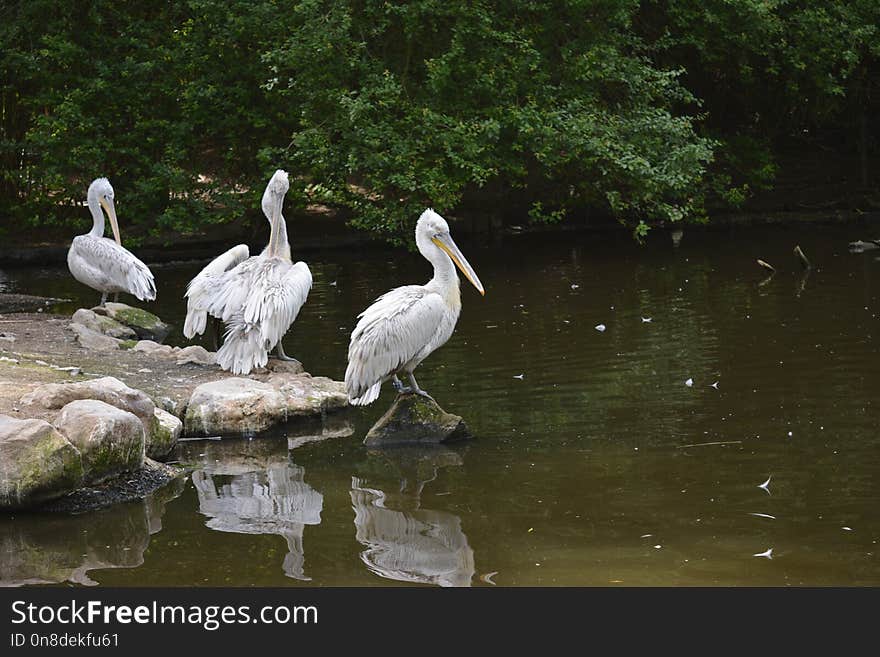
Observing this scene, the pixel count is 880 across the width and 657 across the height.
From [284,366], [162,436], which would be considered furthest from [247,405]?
[284,366]

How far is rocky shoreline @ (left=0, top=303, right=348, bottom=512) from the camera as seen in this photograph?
5.77m

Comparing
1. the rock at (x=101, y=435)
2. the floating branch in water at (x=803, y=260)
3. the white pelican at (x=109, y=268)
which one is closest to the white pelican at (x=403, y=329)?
the rock at (x=101, y=435)

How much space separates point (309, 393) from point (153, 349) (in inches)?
76.1

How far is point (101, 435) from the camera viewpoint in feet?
19.7

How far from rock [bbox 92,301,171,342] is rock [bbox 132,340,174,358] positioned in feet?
4.21

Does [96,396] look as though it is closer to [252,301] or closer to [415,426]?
[415,426]

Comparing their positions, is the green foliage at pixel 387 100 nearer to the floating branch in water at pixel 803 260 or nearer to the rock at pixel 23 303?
the floating branch in water at pixel 803 260

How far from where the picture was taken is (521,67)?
1576cm

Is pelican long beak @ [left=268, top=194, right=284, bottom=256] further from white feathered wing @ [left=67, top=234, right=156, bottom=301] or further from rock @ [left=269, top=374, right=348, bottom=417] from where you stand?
white feathered wing @ [left=67, top=234, right=156, bottom=301]

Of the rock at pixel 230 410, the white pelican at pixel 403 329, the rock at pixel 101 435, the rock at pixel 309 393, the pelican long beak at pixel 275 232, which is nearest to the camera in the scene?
the rock at pixel 101 435

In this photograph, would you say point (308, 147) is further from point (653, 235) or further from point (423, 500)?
point (423, 500)

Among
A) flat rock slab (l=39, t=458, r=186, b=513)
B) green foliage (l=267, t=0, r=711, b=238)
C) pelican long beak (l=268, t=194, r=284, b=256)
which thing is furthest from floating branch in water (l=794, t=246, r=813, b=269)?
flat rock slab (l=39, t=458, r=186, b=513)

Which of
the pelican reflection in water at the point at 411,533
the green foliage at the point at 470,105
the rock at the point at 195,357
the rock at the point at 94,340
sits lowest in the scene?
the pelican reflection in water at the point at 411,533

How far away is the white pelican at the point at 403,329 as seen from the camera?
742cm
